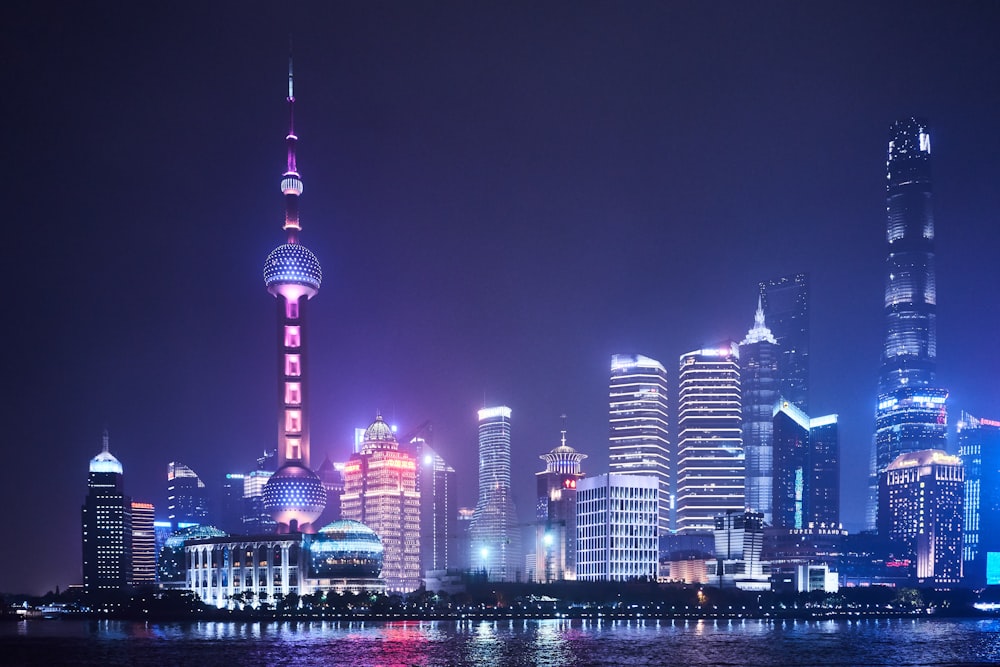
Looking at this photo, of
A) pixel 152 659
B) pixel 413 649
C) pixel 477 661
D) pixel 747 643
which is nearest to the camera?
pixel 477 661

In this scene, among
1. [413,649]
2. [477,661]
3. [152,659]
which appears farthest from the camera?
[413,649]

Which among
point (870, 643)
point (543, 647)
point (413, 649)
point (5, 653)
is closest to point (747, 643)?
point (870, 643)

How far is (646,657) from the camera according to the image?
541 feet

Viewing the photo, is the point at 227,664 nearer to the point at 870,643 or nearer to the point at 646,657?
the point at 646,657

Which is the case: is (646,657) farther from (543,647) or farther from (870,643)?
(870,643)

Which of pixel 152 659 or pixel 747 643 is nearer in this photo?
pixel 152 659

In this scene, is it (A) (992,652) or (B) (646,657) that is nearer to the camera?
(B) (646,657)

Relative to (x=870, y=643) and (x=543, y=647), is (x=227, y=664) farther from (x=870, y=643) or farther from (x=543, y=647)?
(x=870, y=643)

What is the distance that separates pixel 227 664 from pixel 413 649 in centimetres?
3296

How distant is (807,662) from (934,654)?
30.0 meters

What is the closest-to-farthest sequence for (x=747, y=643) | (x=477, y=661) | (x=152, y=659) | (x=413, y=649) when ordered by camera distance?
(x=477, y=661), (x=152, y=659), (x=413, y=649), (x=747, y=643)

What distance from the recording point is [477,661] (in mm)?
156250

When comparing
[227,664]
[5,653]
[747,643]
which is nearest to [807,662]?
[747,643]

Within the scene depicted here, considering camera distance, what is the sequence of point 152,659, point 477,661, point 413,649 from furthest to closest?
point 413,649
point 152,659
point 477,661
